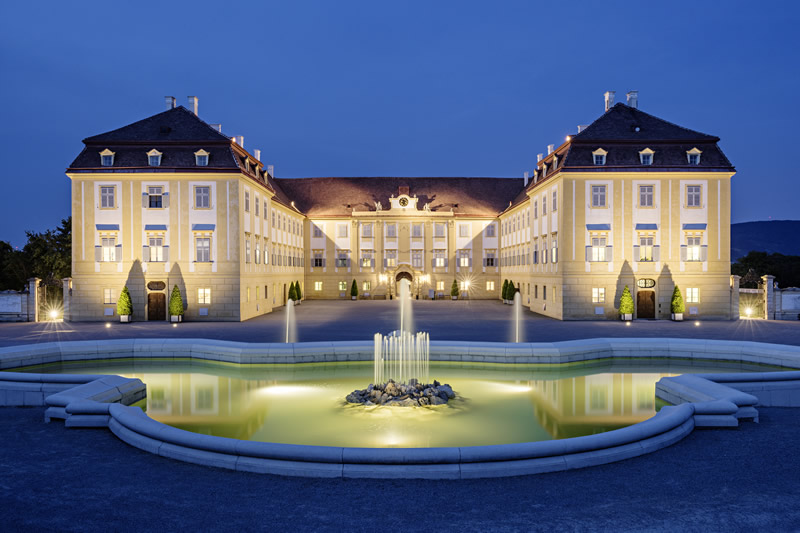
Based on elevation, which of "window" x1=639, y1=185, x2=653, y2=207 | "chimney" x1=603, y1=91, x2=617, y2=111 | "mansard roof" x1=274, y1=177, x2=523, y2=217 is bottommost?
"window" x1=639, y1=185, x2=653, y2=207

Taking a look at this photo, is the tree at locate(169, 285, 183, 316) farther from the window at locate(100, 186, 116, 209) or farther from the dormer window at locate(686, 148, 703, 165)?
the dormer window at locate(686, 148, 703, 165)

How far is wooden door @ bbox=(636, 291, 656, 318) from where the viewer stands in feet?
109

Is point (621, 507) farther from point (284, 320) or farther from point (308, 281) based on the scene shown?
point (308, 281)

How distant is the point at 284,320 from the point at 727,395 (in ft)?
82.1

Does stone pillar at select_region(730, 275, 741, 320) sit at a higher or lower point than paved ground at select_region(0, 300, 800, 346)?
higher

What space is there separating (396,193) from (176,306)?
32.9 meters

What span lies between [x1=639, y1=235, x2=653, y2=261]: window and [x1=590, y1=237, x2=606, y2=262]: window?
2.14m

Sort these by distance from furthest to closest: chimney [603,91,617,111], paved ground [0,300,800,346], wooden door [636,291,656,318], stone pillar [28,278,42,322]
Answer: chimney [603,91,617,111]
wooden door [636,291,656,318]
stone pillar [28,278,42,322]
paved ground [0,300,800,346]

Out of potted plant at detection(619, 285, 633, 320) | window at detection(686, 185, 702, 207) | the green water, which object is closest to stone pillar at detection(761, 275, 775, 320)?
window at detection(686, 185, 702, 207)

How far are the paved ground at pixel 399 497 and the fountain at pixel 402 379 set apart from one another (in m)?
5.23

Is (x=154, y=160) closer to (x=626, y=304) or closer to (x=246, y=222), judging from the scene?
(x=246, y=222)

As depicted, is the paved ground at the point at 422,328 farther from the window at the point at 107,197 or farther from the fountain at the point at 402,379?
the window at the point at 107,197

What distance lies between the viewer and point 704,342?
1880cm

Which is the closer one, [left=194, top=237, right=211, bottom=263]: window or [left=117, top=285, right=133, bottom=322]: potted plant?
[left=117, top=285, right=133, bottom=322]: potted plant
